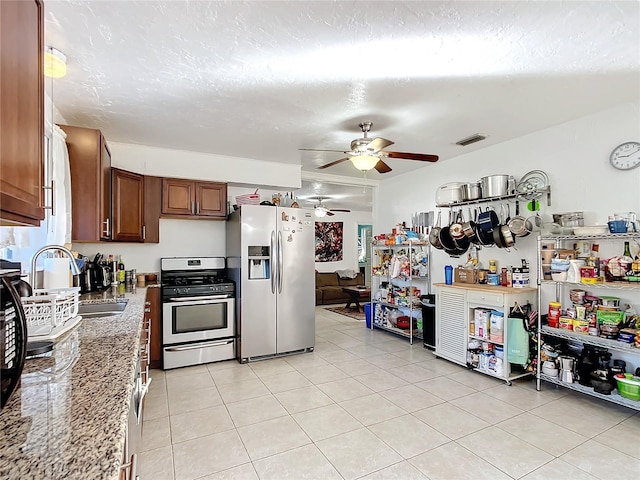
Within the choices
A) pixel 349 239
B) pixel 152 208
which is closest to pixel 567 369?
pixel 152 208

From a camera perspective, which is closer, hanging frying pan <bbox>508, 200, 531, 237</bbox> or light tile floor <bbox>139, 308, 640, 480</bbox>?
light tile floor <bbox>139, 308, 640, 480</bbox>

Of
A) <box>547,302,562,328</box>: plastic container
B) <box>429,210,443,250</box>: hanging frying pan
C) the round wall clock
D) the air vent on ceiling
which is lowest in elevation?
<box>547,302,562,328</box>: plastic container

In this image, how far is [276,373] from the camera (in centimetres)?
359

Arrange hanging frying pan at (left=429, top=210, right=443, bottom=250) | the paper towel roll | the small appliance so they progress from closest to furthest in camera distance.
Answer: the paper towel roll, the small appliance, hanging frying pan at (left=429, top=210, right=443, bottom=250)

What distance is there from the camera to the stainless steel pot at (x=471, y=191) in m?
3.89

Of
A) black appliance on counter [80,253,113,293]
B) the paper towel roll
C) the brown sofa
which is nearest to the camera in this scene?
the paper towel roll

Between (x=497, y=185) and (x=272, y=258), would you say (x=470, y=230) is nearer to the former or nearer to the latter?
(x=497, y=185)

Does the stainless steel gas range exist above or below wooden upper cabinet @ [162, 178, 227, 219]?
below

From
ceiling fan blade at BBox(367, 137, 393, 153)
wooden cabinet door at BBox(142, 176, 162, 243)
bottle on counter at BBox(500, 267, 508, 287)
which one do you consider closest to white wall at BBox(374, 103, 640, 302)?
bottle on counter at BBox(500, 267, 508, 287)

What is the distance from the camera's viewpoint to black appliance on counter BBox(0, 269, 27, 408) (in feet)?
3.00

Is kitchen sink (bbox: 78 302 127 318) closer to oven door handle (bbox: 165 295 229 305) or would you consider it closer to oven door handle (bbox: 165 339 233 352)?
oven door handle (bbox: 165 295 229 305)

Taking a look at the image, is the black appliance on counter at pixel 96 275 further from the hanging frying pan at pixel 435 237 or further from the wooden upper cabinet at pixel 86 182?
the hanging frying pan at pixel 435 237

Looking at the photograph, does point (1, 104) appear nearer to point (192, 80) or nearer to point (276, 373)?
point (192, 80)

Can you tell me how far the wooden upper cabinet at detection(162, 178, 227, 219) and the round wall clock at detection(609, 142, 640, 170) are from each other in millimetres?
3983
